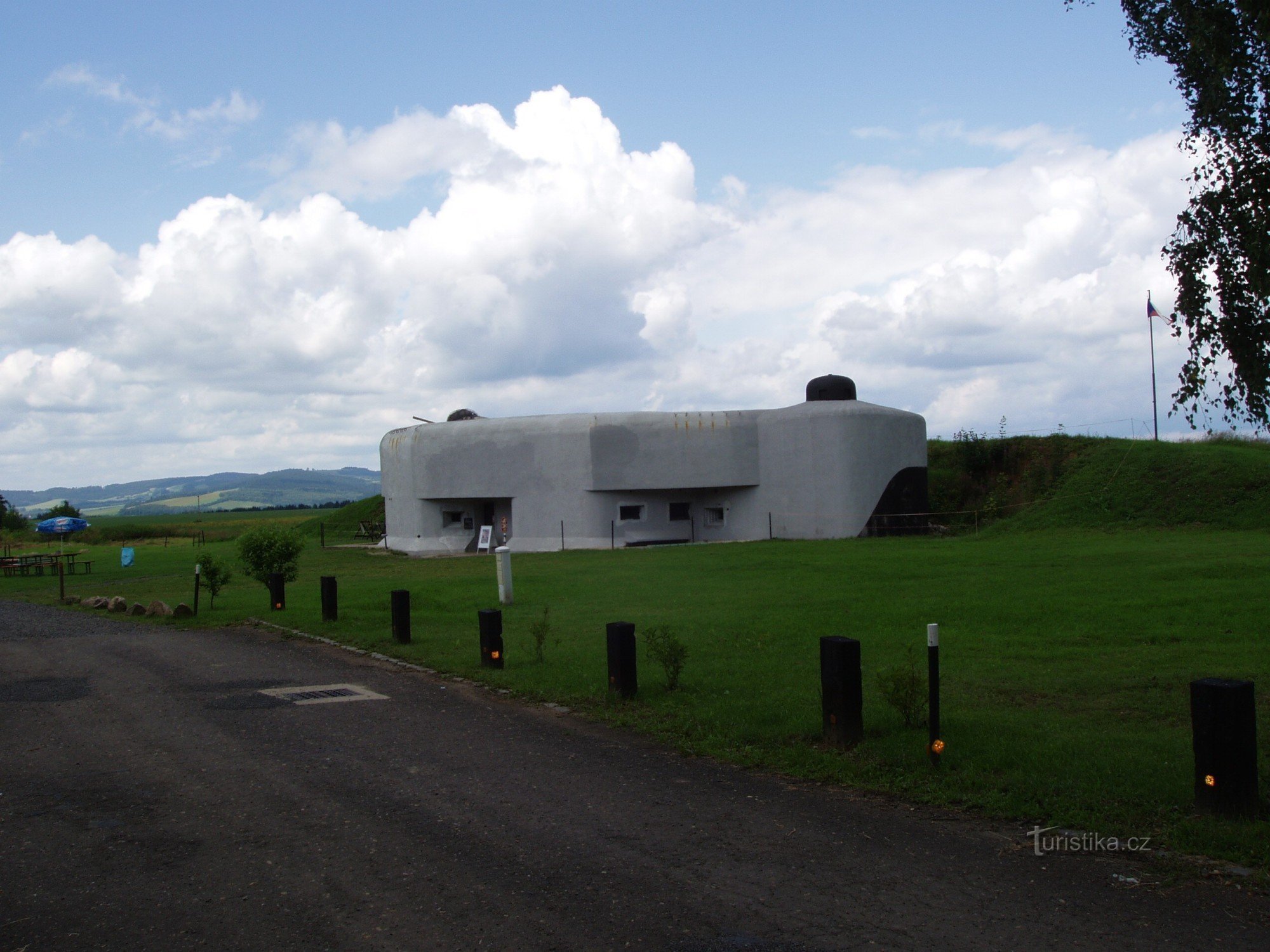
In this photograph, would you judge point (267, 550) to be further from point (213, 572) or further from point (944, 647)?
point (944, 647)

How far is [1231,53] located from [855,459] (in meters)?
26.7

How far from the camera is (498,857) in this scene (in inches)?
220

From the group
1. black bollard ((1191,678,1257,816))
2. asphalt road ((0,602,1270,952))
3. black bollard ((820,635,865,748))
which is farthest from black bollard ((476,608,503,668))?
black bollard ((1191,678,1257,816))

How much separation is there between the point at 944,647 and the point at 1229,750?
20.7 feet

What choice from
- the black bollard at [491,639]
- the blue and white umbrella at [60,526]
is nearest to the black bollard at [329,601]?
the black bollard at [491,639]

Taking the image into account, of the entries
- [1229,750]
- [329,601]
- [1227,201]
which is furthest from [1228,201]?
[329,601]

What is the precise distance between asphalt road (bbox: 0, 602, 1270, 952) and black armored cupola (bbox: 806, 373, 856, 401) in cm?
2944

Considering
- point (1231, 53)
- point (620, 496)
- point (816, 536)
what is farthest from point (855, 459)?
point (1231, 53)

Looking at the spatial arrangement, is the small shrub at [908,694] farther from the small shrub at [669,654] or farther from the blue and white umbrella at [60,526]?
the blue and white umbrella at [60,526]

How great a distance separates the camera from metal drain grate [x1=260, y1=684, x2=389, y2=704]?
34.3 feet

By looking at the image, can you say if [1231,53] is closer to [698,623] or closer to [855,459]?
[698,623]

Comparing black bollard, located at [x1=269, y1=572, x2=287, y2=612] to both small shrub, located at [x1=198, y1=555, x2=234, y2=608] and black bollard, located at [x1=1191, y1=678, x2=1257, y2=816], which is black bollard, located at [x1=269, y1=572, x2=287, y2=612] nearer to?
small shrub, located at [x1=198, y1=555, x2=234, y2=608]

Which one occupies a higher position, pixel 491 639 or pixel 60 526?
pixel 60 526

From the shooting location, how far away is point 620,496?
36.8 m
